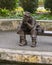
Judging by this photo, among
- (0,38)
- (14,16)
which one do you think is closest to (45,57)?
(0,38)

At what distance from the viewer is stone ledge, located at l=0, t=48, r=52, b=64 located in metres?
4.25

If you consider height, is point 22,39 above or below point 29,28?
below

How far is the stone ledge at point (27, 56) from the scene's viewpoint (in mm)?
4250

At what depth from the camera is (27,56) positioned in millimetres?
4297

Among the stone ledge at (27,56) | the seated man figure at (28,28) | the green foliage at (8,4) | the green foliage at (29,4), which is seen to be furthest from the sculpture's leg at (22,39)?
the green foliage at (29,4)

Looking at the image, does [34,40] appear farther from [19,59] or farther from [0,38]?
[0,38]

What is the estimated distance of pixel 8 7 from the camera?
799cm

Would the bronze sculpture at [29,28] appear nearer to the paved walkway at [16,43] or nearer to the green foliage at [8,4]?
the paved walkway at [16,43]

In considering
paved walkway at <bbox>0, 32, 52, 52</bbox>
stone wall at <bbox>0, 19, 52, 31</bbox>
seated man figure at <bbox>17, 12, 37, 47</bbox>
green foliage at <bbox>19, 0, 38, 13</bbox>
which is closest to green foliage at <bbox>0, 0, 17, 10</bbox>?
green foliage at <bbox>19, 0, 38, 13</bbox>

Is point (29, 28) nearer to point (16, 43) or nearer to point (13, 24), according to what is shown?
point (16, 43)

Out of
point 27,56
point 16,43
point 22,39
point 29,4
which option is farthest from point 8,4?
point 27,56

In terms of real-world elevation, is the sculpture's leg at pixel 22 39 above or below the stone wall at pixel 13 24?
above

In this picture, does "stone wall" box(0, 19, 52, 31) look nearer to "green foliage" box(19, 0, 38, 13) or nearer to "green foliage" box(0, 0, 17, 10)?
"green foliage" box(0, 0, 17, 10)

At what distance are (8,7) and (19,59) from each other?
386 centimetres
